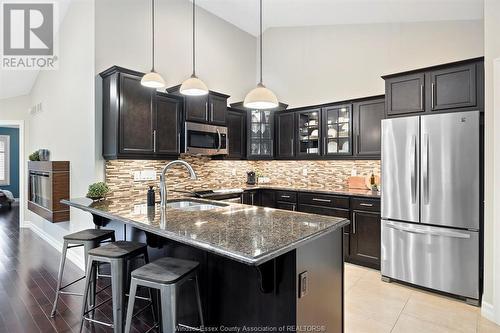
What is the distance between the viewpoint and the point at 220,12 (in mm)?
5199

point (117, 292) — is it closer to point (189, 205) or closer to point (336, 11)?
point (189, 205)

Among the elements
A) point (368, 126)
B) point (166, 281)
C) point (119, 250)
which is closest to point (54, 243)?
point (119, 250)

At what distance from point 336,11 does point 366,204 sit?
10.1 ft

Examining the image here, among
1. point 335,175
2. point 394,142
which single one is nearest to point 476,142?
point 394,142

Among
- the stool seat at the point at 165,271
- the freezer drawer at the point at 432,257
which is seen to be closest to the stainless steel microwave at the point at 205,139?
the stool seat at the point at 165,271

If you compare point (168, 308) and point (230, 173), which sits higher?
point (230, 173)

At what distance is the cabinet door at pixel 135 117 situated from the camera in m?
3.33

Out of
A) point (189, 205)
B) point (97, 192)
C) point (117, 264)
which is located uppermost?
point (97, 192)

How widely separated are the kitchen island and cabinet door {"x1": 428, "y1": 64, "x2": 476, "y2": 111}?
214 centimetres

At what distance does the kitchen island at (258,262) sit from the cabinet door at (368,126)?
2.51m

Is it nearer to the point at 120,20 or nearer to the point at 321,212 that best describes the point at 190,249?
the point at 321,212

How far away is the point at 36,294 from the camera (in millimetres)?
3082

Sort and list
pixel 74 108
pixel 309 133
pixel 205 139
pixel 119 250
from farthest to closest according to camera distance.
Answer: pixel 309 133 → pixel 205 139 → pixel 74 108 → pixel 119 250

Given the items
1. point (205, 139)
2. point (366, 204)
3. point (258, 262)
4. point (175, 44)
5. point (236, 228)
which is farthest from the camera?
point (175, 44)
